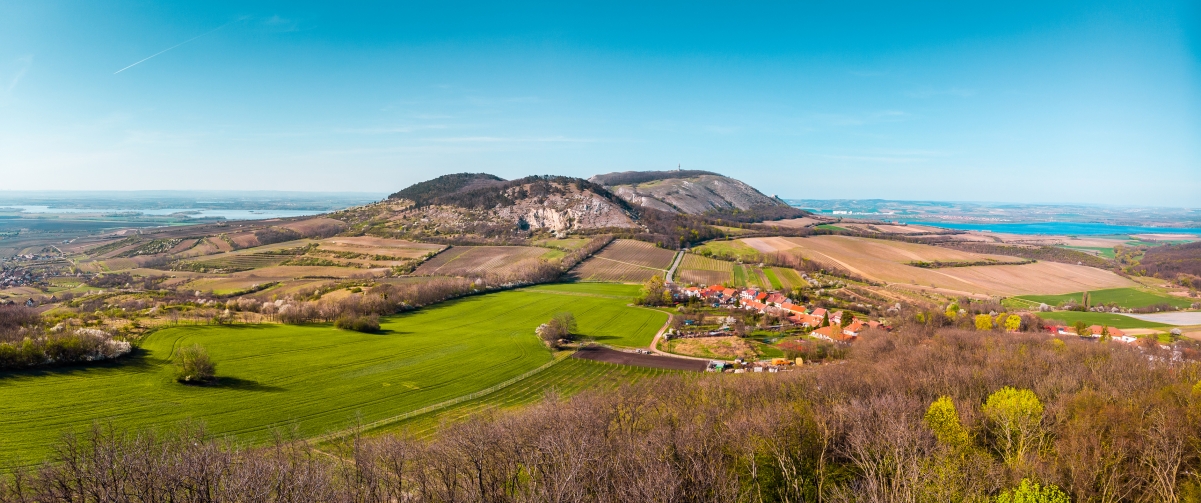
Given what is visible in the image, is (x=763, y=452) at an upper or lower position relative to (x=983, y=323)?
upper

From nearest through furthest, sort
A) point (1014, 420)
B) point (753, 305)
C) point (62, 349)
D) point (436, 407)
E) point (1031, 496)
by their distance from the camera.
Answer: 1. point (1031, 496)
2. point (1014, 420)
3. point (62, 349)
4. point (436, 407)
5. point (753, 305)

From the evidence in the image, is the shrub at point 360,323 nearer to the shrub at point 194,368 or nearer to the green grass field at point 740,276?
the shrub at point 194,368

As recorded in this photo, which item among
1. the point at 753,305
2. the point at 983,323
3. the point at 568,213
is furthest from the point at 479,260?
the point at 983,323

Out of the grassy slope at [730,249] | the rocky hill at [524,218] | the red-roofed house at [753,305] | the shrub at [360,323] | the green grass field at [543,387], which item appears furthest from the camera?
the rocky hill at [524,218]

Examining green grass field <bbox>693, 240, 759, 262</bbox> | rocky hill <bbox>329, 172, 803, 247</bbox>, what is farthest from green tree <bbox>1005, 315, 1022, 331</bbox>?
rocky hill <bbox>329, 172, 803, 247</bbox>

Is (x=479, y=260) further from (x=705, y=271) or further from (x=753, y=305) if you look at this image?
(x=753, y=305)

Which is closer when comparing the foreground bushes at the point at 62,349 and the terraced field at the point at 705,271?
the foreground bushes at the point at 62,349

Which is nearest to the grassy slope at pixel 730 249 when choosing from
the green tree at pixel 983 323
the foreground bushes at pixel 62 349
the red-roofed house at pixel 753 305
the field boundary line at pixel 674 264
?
the field boundary line at pixel 674 264
